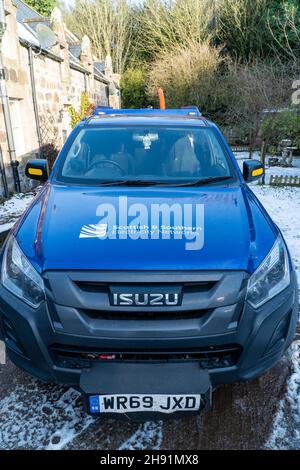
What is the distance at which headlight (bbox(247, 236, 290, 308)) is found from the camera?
186cm

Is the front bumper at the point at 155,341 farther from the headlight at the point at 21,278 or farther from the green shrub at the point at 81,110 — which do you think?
the green shrub at the point at 81,110

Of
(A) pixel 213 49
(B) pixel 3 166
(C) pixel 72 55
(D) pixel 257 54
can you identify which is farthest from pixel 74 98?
(D) pixel 257 54

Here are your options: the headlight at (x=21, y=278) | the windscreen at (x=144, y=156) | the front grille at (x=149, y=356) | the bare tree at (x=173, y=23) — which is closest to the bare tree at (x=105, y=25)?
the bare tree at (x=173, y=23)

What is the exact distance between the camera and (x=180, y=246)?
1.94 meters

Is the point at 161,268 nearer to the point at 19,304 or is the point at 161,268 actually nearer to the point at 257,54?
the point at 19,304

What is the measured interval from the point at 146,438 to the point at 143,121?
2.67 metres

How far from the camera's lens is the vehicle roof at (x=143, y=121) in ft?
11.2

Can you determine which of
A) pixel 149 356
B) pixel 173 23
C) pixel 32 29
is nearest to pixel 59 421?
pixel 149 356

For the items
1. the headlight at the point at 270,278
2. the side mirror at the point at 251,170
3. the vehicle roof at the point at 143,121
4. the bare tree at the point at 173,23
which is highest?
the bare tree at the point at 173,23

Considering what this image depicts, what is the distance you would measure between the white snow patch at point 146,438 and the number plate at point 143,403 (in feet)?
1.13

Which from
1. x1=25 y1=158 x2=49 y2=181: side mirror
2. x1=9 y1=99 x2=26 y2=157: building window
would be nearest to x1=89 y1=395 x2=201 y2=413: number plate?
x1=25 y1=158 x2=49 y2=181: side mirror

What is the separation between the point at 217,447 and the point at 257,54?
24815 mm

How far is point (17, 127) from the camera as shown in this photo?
9.07 meters

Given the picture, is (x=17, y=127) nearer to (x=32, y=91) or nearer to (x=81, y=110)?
(x=32, y=91)
